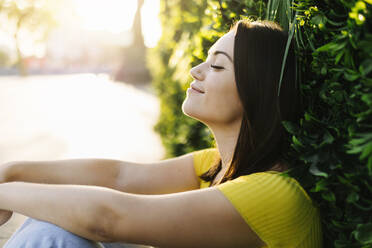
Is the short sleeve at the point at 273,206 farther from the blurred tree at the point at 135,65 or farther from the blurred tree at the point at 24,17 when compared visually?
the blurred tree at the point at 24,17

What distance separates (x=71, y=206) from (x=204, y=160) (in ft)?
3.09

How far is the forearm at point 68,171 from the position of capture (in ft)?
6.99

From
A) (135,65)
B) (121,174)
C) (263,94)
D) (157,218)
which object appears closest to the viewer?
(157,218)

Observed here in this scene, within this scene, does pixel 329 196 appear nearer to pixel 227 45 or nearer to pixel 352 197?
pixel 352 197

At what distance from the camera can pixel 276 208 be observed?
143 centimetres

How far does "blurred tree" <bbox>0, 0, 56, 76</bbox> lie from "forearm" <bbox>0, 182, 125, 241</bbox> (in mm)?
31330

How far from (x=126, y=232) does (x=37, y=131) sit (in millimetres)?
7188

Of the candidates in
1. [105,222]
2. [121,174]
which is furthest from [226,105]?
[121,174]

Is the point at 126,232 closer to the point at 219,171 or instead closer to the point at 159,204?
the point at 159,204

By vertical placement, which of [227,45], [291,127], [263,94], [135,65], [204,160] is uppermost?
[227,45]

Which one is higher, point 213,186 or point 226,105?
point 226,105

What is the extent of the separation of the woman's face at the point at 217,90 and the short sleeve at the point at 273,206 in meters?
0.40

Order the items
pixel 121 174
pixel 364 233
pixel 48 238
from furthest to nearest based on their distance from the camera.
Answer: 1. pixel 121 174
2. pixel 48 238
3. pixel 364 233

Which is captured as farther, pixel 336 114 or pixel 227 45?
pixel 227 45
